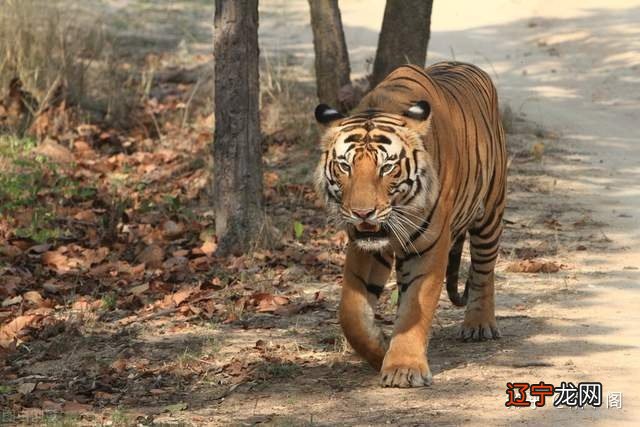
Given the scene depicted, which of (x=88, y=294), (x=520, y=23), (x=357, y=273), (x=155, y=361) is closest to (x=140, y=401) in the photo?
(x=155, y=361)

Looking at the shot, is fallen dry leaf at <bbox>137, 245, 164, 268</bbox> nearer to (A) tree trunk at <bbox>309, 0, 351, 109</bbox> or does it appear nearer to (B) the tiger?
(B) the tiger

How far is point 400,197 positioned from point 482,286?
1350 mm

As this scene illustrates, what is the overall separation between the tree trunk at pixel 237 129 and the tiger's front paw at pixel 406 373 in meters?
2.85

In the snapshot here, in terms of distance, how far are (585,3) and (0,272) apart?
12.2 metres

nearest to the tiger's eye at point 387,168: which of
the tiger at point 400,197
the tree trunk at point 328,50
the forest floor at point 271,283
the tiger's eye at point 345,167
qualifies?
the tiger at point 400,197

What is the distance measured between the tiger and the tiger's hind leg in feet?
1.03

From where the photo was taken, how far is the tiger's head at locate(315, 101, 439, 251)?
5551mm

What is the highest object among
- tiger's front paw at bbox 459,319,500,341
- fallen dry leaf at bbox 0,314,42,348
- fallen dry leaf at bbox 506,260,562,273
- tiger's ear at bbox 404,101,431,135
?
tiger's ear at bbox 404,101,431,135

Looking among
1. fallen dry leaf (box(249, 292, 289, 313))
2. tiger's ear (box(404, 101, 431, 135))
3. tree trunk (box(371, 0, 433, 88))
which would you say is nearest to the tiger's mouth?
tiger's ear (box(404, 101, 431, 135))

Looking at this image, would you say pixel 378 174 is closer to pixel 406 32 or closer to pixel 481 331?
pixel 481 331

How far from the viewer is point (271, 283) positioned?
7852 millimetres

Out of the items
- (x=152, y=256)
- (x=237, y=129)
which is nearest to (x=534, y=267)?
(x=237, y=129)

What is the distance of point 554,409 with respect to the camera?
5309 millimetres

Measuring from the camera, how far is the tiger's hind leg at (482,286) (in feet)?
22.0
